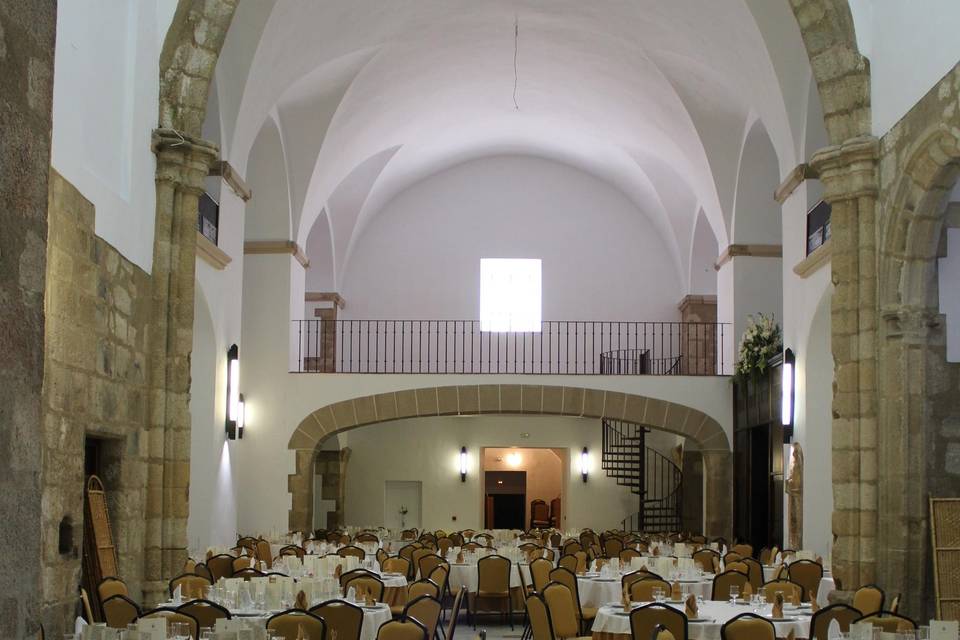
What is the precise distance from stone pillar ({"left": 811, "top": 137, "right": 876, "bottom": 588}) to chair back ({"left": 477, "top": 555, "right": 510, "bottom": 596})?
11.1 feet

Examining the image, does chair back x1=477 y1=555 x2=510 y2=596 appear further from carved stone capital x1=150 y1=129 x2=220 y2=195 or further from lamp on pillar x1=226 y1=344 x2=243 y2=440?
carved stone capital x1=150 y1=129 x2=220 y2=195

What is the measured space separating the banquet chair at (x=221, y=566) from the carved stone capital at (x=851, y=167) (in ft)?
19.1

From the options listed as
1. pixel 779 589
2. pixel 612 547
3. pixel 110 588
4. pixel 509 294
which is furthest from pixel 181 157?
pixel 509 294

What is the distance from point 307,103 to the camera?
1552 centimetres

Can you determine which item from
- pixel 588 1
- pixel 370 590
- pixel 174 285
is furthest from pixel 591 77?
pixel 370 590

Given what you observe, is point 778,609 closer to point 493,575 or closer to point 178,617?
point 178,617

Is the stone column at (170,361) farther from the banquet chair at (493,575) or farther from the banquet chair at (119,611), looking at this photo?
the banquet chair at (493,575)

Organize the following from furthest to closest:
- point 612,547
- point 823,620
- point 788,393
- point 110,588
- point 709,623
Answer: point 612,547 < point 788,393 < point 110,588 < point 709,623 < point 823,620

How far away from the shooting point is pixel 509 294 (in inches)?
870

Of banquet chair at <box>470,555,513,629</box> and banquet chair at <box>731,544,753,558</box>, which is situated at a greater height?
banquet chair at <box>731,544,753,558</box>

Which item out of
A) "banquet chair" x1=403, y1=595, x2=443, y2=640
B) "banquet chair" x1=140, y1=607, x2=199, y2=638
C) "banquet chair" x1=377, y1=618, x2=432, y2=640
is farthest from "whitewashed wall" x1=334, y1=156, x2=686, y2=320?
"banquet chair" x1=377, y1=618, x2=432, y2=640

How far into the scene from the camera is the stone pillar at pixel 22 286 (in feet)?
7.80

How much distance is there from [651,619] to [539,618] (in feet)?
2.80

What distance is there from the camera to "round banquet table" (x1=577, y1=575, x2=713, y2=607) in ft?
32.4
